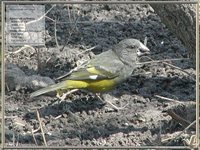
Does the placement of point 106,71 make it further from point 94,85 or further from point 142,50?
point 142,50

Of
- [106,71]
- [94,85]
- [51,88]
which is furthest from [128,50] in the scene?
[51,88]

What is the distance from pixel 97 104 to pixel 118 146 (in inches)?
25.3

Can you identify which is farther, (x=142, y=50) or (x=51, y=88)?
(x=142, y=50)

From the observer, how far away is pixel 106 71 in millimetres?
5055

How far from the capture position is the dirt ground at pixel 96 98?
4719mm

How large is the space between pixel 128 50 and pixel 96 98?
45 cm

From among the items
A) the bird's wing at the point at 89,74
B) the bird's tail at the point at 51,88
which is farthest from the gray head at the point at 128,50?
the bird's tail at the point at 51,88

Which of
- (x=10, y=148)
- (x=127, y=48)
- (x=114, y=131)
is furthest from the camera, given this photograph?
(x=127, y=48)

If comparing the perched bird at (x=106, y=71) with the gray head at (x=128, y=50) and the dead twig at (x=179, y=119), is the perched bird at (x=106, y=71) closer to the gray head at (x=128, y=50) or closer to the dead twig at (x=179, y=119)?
the gray head at (x=128, y=50)

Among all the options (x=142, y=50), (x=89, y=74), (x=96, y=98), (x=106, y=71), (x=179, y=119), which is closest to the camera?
(x=179, y=119)

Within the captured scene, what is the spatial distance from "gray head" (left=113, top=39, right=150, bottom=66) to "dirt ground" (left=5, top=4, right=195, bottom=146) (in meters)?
0.26

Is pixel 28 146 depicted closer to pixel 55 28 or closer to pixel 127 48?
pixel 127 48

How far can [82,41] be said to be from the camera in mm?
5938

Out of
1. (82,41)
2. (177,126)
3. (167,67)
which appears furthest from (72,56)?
(177,126)
